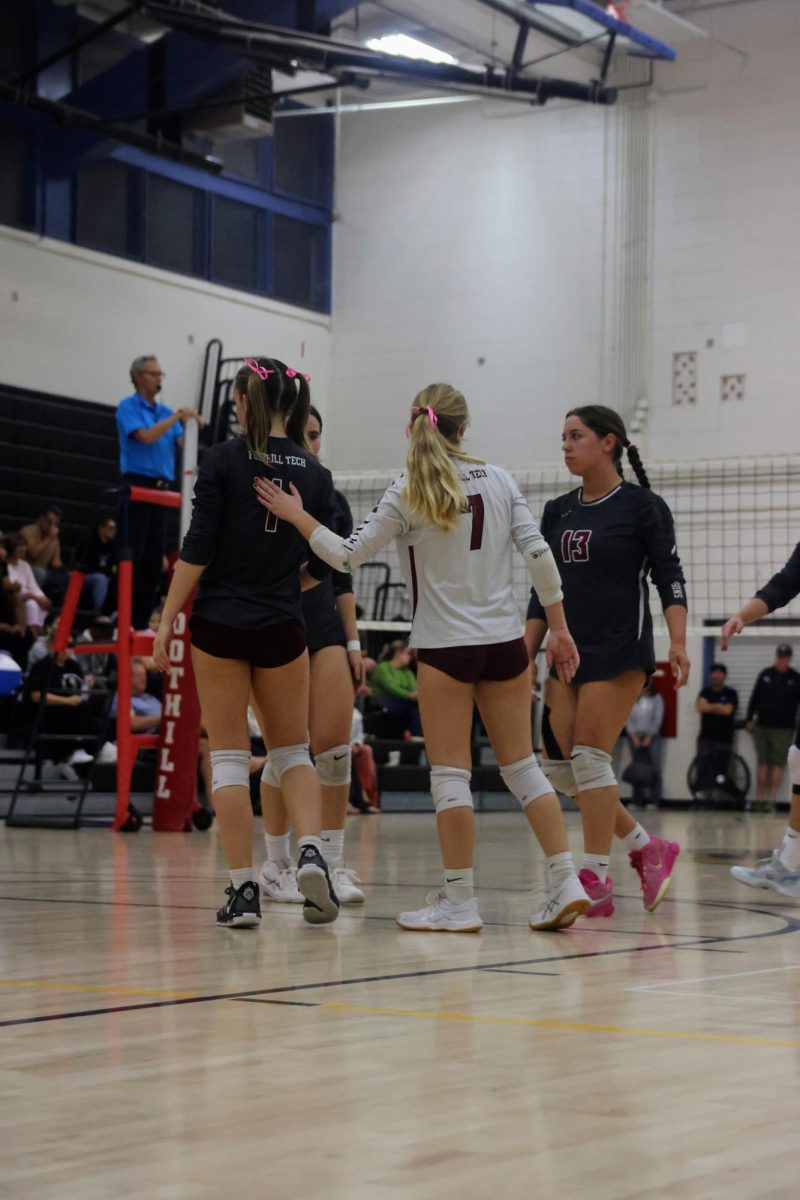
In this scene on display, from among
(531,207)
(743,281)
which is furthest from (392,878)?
(531,207)

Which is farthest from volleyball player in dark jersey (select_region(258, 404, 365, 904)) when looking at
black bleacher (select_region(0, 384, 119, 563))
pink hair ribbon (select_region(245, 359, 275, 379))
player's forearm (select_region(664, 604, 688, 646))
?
black bleacher (select_region(0, 384, 119, 563))

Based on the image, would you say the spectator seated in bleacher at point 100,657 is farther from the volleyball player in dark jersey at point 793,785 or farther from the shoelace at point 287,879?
the volleyball player in dark jersey at point 793,785

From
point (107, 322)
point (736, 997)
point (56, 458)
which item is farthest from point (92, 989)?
point (107, 322)

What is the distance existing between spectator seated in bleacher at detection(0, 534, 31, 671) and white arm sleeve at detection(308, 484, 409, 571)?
31.3ft

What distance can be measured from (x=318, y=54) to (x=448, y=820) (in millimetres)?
13943

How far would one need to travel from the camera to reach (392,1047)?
313cm

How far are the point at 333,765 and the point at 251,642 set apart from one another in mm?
1042

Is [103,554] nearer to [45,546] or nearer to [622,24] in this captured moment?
[45,546]

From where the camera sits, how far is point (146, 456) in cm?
1043

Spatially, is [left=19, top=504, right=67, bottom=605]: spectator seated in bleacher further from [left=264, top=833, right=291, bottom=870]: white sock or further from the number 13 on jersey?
the number 13 on jersey

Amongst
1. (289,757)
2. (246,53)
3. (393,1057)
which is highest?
(246,53)

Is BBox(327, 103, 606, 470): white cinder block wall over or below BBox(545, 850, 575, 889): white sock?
over

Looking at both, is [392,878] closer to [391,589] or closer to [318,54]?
[318,54]

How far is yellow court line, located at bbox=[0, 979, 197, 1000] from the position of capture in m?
3.75
